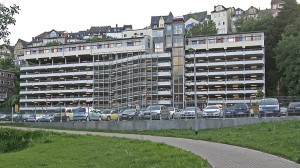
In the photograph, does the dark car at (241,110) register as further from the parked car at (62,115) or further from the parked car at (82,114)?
the parked car at (62,115)

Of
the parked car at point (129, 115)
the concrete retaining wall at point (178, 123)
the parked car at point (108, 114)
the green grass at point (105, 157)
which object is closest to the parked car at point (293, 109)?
the concrete retaining wall at point (178, 123)

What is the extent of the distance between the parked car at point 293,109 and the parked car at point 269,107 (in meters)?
1.00

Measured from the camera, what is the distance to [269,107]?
39.8 metres

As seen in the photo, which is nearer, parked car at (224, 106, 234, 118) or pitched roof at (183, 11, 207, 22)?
parked car at (224, 106, 234, 118)

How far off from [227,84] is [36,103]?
54839mm

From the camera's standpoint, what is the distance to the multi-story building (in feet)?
328

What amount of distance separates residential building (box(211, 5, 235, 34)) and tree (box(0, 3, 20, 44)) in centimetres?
13022

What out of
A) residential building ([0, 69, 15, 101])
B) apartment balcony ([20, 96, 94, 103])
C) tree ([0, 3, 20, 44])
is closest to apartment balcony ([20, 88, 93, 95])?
apartment balcony ([20, 96, 94, 103])

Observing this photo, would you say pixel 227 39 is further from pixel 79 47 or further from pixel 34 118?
pixel 34 118

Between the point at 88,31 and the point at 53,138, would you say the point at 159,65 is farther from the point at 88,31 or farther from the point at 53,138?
the point at 88,31

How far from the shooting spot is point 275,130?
85.9ft

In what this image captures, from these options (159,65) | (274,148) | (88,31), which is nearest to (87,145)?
(274,148)

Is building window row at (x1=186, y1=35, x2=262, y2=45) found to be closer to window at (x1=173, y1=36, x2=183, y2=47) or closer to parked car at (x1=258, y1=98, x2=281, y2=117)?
window at (x1=173, y1=36, x2=183, y2=47)

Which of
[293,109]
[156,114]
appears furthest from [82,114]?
[293,109]
